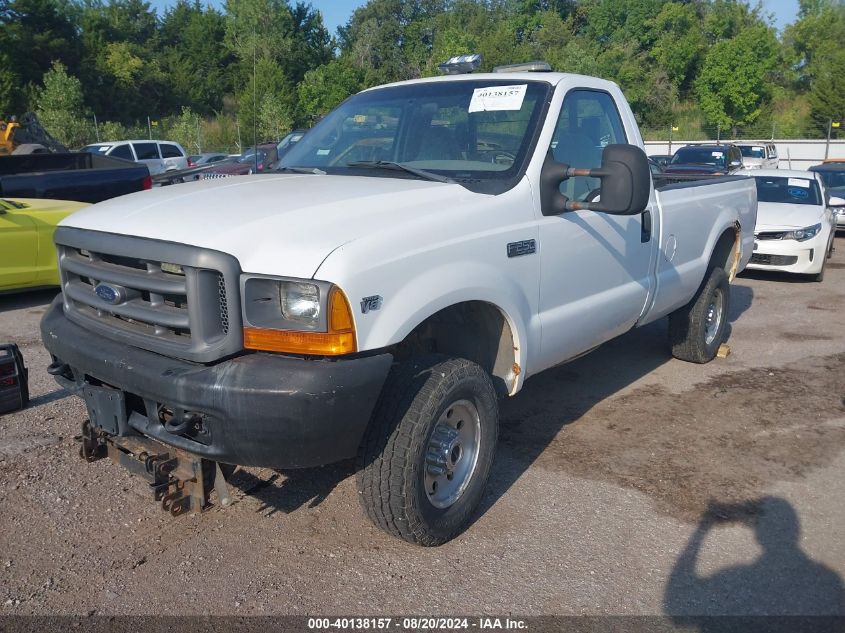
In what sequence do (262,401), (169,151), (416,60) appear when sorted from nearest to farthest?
(262,401) < (169,151) < (416,60)

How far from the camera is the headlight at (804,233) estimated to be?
1024cm

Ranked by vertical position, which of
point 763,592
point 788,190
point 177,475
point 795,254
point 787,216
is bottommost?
point 763,592

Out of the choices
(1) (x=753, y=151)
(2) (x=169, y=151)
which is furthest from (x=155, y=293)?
(1) (x=753, y=151)

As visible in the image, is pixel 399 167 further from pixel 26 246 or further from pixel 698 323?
pixel 26 246

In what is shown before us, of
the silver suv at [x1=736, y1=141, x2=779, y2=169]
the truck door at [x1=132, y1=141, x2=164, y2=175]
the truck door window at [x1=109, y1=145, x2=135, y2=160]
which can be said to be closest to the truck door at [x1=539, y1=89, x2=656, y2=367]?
the truck door at [x1=132, y1=141, x2=164, y2=175]

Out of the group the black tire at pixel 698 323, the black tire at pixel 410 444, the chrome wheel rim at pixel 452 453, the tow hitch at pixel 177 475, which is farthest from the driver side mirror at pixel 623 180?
the black tire at pixel 698 323

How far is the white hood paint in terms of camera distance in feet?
34.2

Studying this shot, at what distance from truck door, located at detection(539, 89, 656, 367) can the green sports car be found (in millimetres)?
5594

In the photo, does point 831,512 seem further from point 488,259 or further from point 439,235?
point 439,235

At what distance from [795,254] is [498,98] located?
→ 7.66 metres

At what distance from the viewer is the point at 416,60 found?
64.4 meters

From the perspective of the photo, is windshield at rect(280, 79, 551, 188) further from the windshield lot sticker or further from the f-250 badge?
the f-250 badge

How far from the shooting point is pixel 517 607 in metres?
3.03

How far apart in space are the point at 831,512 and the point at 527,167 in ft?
7.60
